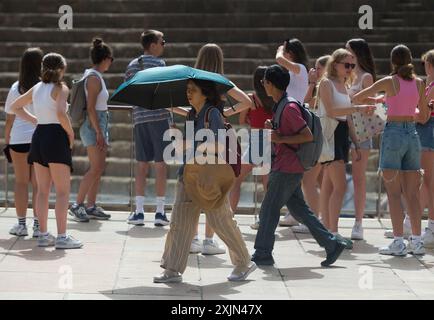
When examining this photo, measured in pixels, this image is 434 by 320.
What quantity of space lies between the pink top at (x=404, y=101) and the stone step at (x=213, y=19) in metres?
8.95

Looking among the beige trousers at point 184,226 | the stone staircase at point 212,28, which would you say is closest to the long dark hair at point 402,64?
the beige trousers at point 184,226

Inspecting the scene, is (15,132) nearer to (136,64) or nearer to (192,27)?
(136,64)

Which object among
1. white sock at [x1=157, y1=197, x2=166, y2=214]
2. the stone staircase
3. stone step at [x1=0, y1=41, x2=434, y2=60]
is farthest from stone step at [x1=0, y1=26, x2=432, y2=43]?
white sock at [x1=157, y1=197, x2=166, y2=214]

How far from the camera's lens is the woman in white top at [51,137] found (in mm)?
9102

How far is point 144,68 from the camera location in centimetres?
1055

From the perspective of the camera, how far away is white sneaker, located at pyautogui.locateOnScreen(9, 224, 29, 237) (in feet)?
32.6

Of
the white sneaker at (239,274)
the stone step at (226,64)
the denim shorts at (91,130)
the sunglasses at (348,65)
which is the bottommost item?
the white sneaker at (239,274)

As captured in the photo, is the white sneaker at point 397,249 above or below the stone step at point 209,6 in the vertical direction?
below

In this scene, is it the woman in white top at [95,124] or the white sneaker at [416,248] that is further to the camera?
the woman in white top at [95,124]

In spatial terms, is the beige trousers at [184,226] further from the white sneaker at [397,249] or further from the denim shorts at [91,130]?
the denim shorts at [91,130]

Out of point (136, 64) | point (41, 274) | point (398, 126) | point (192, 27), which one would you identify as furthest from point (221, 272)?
point (192, 27)

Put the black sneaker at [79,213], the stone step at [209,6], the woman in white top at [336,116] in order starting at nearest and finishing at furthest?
the woman in white top at [336,116] < the black sneaker at [79,213] < the stone step at [209,6]

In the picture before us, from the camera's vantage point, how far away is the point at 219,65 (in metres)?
9.23

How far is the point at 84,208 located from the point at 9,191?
1458mm
